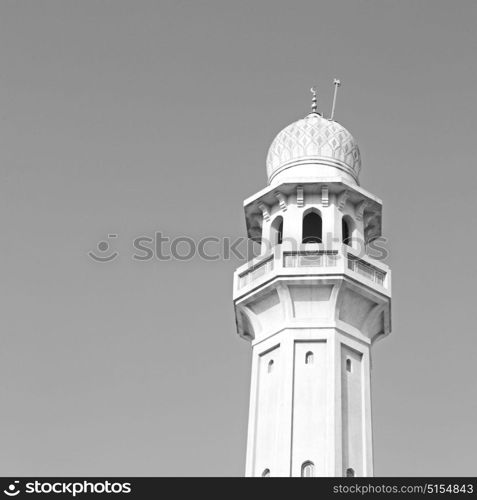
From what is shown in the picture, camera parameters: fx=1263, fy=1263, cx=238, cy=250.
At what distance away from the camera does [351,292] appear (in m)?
33.1

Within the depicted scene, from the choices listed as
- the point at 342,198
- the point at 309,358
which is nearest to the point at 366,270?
the point at 342,198

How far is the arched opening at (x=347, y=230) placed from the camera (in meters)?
35.2

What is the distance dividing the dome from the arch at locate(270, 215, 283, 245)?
42.5 inches

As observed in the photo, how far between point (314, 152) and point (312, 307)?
16.8ft

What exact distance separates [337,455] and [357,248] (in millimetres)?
6629

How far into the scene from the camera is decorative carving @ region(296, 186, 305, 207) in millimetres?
34781

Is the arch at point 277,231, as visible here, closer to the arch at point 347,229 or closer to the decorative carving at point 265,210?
the decorative carving at point 265,210

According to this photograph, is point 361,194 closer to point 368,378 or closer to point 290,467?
point 368,378

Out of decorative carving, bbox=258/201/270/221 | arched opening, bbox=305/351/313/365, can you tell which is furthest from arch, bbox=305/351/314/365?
decorative carving, bbox=258/201/270/221

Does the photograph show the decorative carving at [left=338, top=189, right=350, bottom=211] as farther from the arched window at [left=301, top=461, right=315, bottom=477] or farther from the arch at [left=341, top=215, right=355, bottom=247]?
the arched window at [left=301, top=461, right=315, bottom=477]
